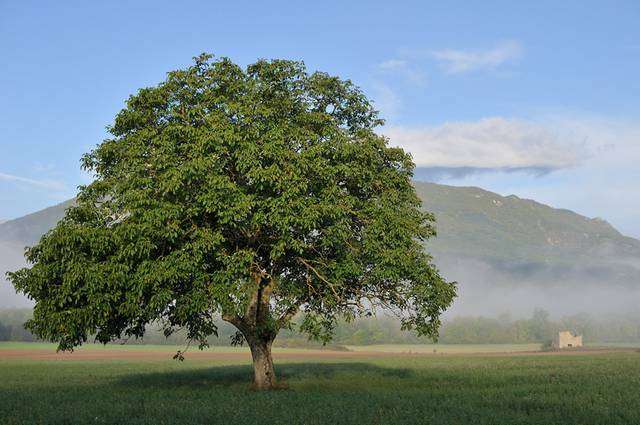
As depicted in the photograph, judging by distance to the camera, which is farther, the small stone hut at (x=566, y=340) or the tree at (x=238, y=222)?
the small stone hut at (x=566, y=340)

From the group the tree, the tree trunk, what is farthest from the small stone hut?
the tree trunk

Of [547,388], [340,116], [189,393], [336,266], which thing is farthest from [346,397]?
[340,116]

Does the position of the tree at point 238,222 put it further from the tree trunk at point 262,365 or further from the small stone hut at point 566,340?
the small stone hut at point 566,340

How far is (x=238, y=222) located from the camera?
3397 centimetres

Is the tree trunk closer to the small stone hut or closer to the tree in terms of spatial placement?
the tree

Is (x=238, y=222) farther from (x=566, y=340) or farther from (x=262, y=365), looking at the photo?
(x=566, y=340)

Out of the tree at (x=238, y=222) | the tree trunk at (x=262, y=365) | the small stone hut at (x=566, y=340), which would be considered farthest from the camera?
the small stone hut at (x=566, y=340)

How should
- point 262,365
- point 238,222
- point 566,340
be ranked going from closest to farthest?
1. point 238,222
2. point 262,365
3. point 566,340

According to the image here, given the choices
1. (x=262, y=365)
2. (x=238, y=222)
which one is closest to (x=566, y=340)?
(x=262, y=365)

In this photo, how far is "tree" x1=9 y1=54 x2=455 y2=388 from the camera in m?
31.3

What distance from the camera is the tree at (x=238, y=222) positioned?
31.3 metres

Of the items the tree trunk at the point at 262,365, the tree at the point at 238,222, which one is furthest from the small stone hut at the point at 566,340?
the tree trunk at the point at 262,365

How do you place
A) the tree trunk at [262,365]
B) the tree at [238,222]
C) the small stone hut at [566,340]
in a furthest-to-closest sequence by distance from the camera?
the small stone hut at [566,340] → the tree trunk at [262,365] → the tree at [238,222]

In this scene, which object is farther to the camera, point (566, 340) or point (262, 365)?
point (566, 340)
